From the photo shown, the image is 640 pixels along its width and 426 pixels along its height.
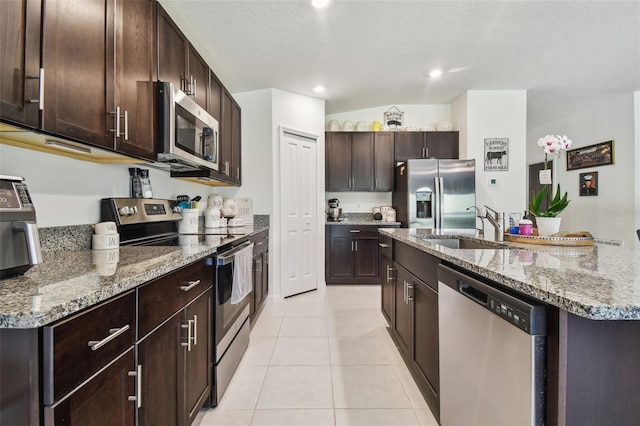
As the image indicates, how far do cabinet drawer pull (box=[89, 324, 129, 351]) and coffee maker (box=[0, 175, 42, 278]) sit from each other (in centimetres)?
33

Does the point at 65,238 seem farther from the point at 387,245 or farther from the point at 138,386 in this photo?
the point at 387,245

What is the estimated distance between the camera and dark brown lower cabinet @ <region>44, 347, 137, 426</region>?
25.5 inches

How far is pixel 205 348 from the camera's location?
1.48 metres

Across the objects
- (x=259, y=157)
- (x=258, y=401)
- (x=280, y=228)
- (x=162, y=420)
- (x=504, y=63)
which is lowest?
(x=258, y=401)

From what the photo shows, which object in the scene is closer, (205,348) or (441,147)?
(205,348)

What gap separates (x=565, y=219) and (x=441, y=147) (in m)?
2.67

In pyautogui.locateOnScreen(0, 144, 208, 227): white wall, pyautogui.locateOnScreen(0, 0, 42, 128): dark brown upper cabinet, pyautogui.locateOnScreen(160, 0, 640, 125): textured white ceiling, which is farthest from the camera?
pyautogui.locateOnScreen(160, 0, 640, 125): textured white ceiling

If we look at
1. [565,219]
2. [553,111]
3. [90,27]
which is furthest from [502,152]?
[90,27]

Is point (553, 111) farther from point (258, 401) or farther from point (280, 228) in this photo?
point (258, 401)

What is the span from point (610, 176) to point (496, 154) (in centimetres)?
177

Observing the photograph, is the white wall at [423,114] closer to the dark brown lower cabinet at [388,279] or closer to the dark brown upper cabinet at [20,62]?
the dark brown lower cabinet at [388,279]

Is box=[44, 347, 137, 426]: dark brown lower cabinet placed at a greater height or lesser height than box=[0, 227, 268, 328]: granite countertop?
lesser

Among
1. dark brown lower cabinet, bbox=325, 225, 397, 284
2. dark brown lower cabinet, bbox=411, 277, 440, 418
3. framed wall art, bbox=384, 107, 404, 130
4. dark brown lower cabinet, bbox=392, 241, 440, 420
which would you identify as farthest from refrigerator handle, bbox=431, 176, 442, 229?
dark brown lower cabinet, bbox=411, 277, 440, 418

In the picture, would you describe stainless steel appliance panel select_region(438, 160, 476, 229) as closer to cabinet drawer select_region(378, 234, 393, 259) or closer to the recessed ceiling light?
cabinet drawer select_region(378, 234, 393, 259)
